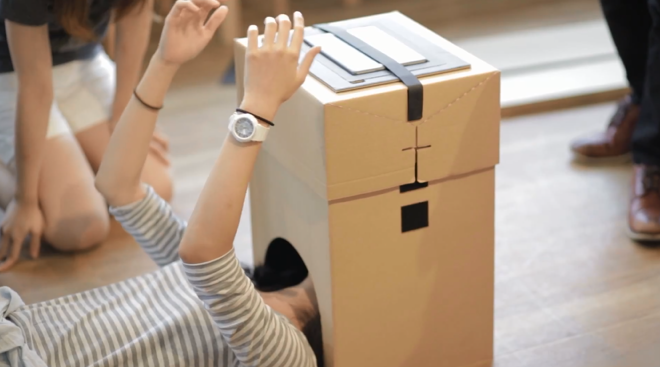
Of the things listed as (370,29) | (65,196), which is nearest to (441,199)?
(370,29)

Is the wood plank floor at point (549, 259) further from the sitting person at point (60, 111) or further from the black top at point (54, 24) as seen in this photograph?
the black top at point (54, 24)

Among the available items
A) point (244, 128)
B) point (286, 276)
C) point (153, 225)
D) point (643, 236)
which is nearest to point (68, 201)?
point (153, 225)

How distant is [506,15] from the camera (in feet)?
9.59

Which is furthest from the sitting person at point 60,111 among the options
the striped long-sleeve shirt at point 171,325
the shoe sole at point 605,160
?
the shoe sole at point 605,160

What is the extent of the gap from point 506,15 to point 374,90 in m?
2.00

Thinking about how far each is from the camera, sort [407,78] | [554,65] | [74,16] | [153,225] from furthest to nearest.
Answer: [554,65] < [74,16] < [153,225] < [407,78]

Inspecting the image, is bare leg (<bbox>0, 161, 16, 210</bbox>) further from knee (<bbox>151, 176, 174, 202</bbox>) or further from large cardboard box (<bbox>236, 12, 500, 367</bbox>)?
large cardboard box (<bbox>236, 12, 500, 367</bbox>)

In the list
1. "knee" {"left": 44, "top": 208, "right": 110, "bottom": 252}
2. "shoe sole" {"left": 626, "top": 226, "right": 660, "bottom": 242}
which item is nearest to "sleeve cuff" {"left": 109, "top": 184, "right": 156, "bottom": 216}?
"knee" {"left": 44, "top": 208, "right": 110, "bottom": 252}

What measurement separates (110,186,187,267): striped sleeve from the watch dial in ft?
1.15

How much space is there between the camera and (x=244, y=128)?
999 mm

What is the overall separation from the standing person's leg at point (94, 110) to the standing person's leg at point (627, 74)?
41.2 inches

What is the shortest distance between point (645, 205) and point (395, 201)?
2.57ft

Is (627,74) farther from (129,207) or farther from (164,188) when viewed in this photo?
(129,207)

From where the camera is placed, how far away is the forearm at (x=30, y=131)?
1.51 m
